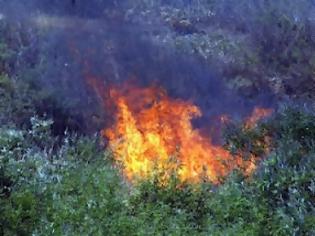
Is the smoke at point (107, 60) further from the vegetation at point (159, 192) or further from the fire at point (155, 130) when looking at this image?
the vegetation at point (159, 192)

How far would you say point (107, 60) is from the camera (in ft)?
52.7

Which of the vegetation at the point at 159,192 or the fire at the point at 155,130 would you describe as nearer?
the vegetation at the point at 159,192

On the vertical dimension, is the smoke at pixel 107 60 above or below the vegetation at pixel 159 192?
below

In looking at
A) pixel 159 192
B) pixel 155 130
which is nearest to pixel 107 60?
pixel 155 130

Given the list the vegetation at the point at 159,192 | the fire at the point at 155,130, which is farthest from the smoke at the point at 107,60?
the vegetation at the point at 159,192

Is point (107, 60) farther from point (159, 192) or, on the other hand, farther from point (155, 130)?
point (159, 192)

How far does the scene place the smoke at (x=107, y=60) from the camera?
15227 millimetres

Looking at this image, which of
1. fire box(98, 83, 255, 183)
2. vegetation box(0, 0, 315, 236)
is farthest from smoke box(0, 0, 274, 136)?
vegetation box(0, 0, 315, 236)

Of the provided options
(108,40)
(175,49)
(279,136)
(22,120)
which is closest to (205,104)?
(175,49)

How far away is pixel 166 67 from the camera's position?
1605 cm

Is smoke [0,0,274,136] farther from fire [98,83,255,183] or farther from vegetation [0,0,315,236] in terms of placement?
vegetation [0,0,315,236]

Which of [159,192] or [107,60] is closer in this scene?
[159,192]

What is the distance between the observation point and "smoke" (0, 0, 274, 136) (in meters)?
15.2

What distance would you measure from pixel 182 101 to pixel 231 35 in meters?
2.71
